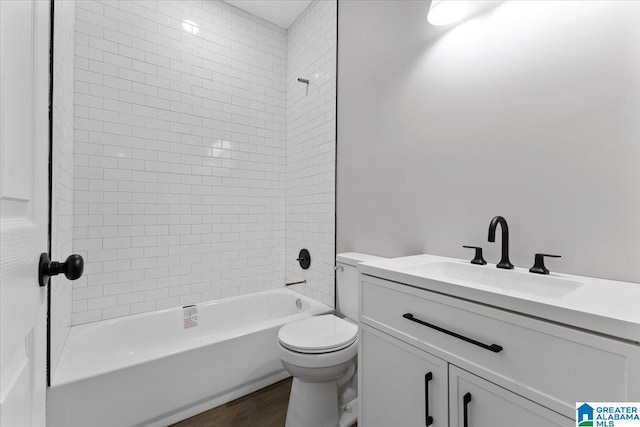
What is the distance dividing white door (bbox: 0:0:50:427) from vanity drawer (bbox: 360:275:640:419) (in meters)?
0.97

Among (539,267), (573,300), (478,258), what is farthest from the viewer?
(478,258)

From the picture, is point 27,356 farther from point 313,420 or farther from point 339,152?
point 339,152

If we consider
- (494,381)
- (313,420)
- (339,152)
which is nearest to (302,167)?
(339,152)

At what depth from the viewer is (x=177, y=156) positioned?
2338 millimetres

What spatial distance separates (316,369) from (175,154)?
1894 mm

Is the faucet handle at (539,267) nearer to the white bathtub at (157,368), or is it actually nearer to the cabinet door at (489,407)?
the cabinet door at (489,407)

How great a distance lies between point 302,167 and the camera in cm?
266

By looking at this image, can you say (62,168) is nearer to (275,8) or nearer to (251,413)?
(251,413)

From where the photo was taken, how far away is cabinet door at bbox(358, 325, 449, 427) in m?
0.95

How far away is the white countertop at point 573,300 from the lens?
2.04 ft

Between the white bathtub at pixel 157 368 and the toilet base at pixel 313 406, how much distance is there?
43 centimetres

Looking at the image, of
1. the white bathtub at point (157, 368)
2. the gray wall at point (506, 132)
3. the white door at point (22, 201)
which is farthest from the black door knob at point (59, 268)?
the gray wall at point (506, 132)

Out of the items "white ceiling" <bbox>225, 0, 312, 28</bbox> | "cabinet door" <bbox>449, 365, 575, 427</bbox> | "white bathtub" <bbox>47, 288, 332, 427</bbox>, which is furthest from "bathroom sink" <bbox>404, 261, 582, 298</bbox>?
"white ceiling" <bbox>225, 0, 312, 28</bbox>

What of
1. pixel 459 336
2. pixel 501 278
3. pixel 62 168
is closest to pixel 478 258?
pixel 501 278
